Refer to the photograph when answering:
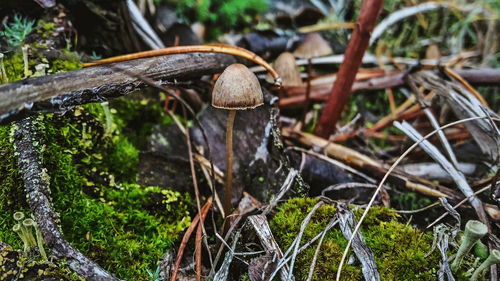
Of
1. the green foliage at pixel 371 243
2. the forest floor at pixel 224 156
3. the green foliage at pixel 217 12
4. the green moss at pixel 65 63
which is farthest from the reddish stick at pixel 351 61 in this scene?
the green moss at pixel 65 63

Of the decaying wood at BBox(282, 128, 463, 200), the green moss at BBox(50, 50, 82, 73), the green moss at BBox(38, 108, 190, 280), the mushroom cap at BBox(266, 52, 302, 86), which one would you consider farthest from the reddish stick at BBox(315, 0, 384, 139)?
the green moss at BBox(50, 50, 82, 73)

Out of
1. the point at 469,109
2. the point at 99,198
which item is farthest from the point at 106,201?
the point at 469,109

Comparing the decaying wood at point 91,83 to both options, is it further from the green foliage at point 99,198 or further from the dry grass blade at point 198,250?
the dry grass blade at point 198,250

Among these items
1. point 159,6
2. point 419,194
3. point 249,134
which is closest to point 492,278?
point 419,194

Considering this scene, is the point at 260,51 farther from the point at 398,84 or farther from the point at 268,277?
the point at 268,277

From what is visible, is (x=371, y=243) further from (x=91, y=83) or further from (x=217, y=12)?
(x=217, y=12)

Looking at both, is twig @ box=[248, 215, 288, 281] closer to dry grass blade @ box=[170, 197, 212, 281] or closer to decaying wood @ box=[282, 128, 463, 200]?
dry grass blade @ box=[170, 197, 212, 281]
